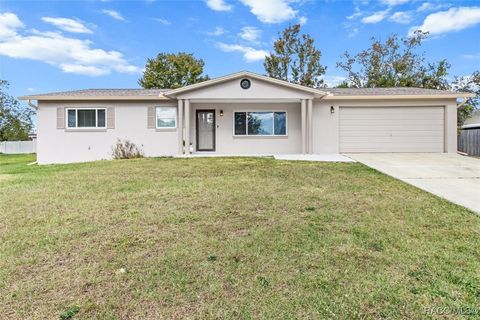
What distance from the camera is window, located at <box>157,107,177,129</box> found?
46.5 ft

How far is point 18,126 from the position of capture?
3244 centimetres

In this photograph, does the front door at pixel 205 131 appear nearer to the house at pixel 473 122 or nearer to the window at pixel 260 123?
the window at pixel 260 123

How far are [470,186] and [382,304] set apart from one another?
5676mm

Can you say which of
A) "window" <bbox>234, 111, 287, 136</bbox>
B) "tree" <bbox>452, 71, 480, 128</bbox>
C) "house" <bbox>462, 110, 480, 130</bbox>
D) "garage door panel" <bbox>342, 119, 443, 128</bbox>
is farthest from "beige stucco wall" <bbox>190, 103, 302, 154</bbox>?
"tree" <bbox>452, 71, 480, 128</bbox>

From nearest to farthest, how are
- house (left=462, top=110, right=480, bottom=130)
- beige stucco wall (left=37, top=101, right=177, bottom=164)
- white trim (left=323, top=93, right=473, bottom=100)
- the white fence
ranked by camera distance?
1. white trim (left=323, top=93, right=473, bottom=100)
2. beige stucco wall (left=37, top=101, right=177, bottom=164)
3. house (left=462, top=110, right=480, bottom=130)
4. the white fence

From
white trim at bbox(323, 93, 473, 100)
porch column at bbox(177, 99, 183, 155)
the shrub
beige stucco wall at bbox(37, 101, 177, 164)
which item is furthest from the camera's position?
the shrub

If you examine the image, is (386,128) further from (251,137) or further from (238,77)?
(238,77)

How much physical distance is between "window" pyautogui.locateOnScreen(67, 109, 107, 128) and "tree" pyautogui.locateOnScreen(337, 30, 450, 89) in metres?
22.0

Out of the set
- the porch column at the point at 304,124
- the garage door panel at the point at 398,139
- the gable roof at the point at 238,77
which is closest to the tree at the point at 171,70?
the gable roof at the point at 238,77

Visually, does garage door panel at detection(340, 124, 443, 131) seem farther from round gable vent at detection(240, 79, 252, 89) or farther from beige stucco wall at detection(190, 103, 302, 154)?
round gable vent at detection(240, 79, 252, 89)

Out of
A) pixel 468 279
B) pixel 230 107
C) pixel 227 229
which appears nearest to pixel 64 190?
pixel 227 229

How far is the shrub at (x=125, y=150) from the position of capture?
1397 centimetres

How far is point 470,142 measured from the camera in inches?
570

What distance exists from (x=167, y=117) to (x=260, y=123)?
4.19 meters
